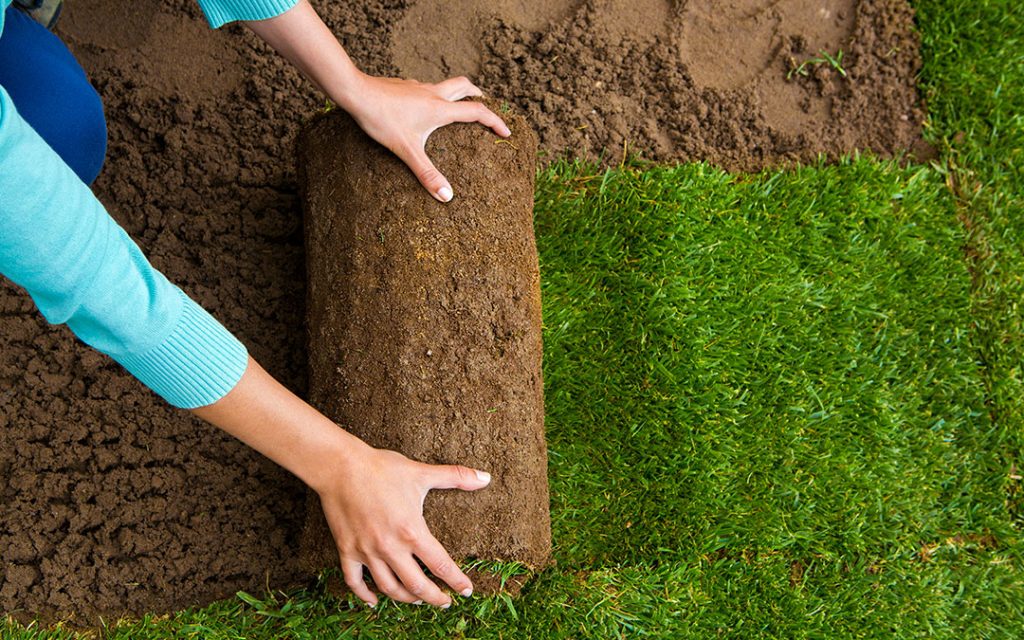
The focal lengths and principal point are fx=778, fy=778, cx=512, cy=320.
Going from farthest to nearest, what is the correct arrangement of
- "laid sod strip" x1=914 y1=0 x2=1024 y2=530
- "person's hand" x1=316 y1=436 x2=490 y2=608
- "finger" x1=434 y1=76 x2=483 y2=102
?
"laid sod strip" x1=914 y1=0 x2=1024 y2=530 → "finger" x1=434 y1=76 x2=483 y2=102 → "person's hand" x1=316 y1=436 x2=490 y2=608

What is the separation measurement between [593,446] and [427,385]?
0.73 m

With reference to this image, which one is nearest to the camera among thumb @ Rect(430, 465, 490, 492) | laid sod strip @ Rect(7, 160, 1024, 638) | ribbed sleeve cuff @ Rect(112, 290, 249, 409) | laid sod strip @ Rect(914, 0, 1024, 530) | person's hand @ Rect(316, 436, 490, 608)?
ribbed sleeve cuff @ Rect(112, 290, 249, 409)

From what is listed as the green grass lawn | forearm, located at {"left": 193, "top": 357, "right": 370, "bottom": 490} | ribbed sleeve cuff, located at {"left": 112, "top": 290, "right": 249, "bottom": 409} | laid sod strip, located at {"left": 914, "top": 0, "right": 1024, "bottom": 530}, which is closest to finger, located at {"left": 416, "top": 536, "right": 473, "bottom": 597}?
forearm, located at {"left": 193, "top": 357, "right": 370, "bottom": 490}

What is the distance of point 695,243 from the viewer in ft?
8.04

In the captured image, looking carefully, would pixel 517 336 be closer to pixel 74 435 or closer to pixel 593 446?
pixel 593 446

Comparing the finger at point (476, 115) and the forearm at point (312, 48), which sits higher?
the forearm at point (312, 48)

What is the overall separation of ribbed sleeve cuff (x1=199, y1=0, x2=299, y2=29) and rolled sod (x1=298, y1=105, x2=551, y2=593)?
0.31 m

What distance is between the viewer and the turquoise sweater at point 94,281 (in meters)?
1.13

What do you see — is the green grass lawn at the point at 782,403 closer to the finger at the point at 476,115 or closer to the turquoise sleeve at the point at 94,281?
the finger at the point at 476,115

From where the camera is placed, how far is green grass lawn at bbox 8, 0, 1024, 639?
2.25 metres

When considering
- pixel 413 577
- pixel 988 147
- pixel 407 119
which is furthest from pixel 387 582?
pixel 988 147

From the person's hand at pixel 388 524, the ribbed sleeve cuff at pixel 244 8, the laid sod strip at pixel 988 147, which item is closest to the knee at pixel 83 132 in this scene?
the ribbed sleeve cuff at pixel 244 8

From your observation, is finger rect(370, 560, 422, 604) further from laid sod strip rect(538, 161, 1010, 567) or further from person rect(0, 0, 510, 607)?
laid sod strip rect(538, 161, 1010, 567)

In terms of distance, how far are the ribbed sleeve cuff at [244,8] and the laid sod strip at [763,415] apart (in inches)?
39.5
